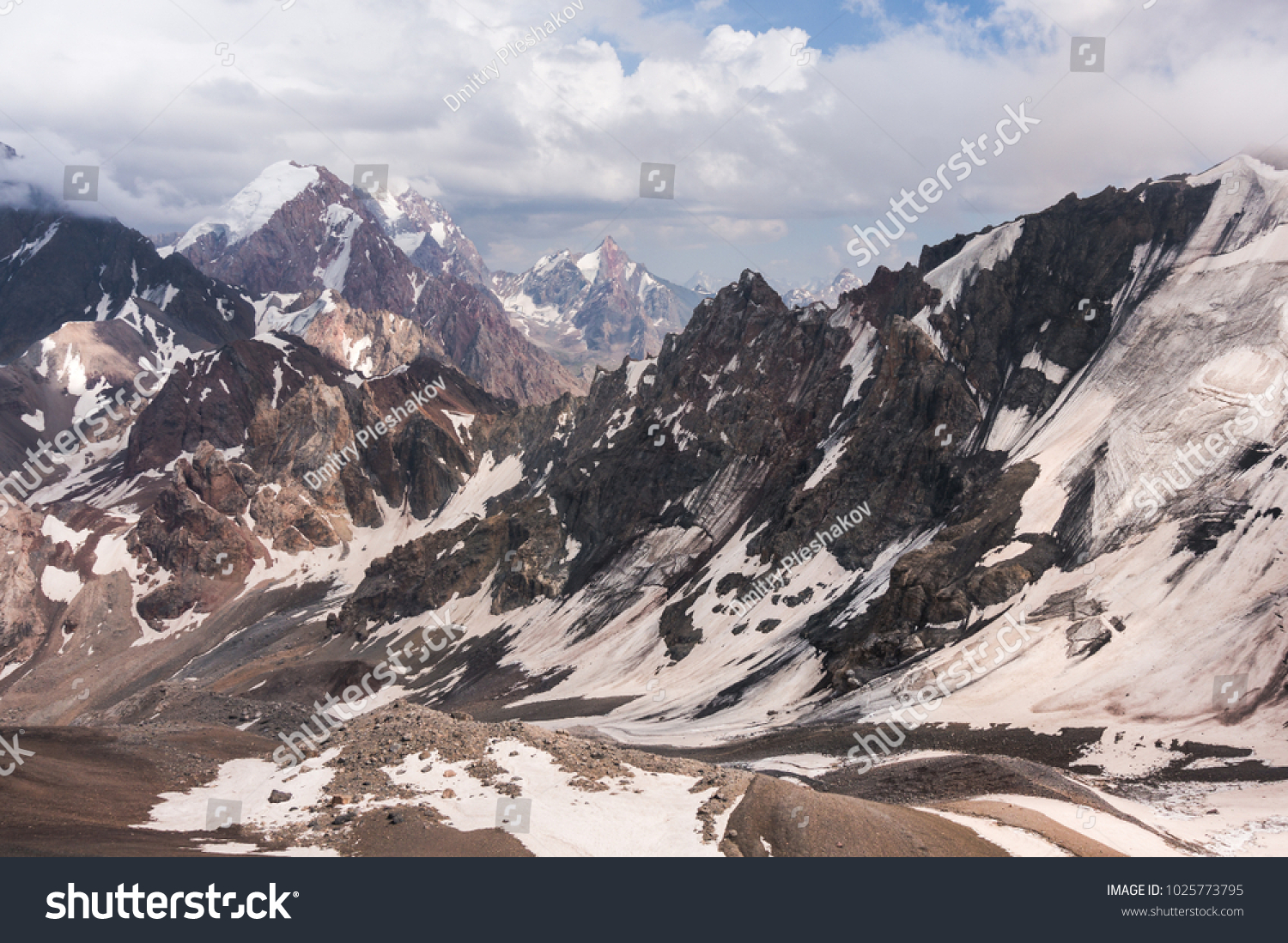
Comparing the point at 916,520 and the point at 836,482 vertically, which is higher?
the point at 836,482

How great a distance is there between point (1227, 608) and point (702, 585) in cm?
6693

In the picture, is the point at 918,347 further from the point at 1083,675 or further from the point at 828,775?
the point at 828,775

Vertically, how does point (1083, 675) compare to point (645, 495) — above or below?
below

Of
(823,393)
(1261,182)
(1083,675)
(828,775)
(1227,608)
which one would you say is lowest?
(828,775)

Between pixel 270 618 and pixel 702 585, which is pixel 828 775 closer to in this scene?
pixel 702 585

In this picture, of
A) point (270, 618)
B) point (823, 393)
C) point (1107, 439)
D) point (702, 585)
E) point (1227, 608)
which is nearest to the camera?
point (1227, 608)

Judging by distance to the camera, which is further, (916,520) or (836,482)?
(836,482)

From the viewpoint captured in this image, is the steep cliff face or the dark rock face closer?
the steep cliff face

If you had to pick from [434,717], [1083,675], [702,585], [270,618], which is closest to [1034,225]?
[702,585]

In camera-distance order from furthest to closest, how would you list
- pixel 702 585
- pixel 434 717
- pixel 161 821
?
pixel 702 585 < pixel 434 717 < pixel 161 821

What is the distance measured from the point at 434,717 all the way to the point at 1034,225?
381ft

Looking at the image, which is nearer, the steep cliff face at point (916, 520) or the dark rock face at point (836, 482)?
the steep cliff face at point (916, 520)

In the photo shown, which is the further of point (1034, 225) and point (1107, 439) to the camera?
point (1034, 225)

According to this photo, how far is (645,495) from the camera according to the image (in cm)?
→ 14525
